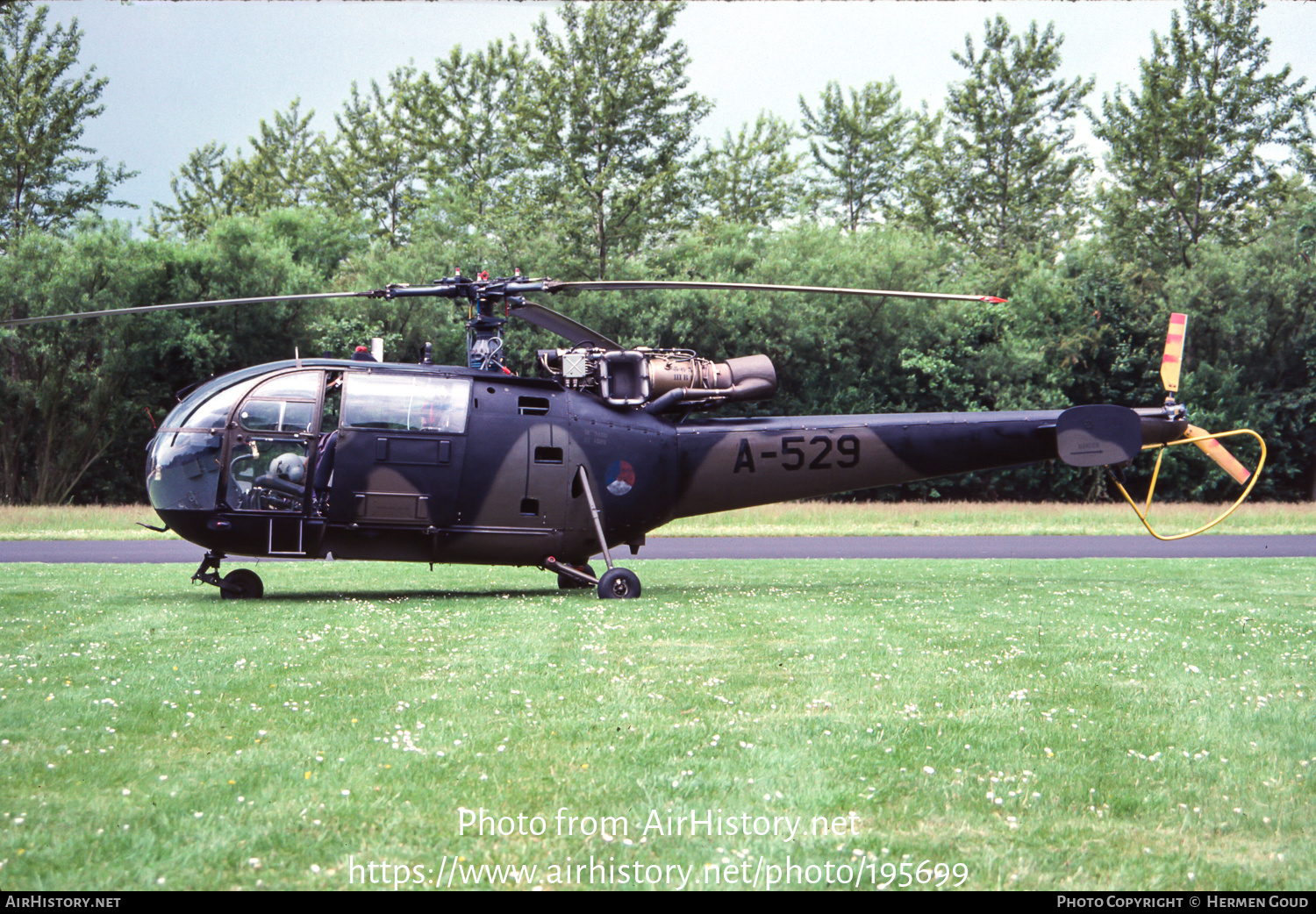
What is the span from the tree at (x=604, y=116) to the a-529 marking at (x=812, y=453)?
95.2ft

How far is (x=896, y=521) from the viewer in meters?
30.4

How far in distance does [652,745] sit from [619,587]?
744 centimetres

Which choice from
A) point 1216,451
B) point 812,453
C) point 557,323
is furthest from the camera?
point 1216,451

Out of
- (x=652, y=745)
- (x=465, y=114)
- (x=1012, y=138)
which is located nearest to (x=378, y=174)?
(x=465, y=114)

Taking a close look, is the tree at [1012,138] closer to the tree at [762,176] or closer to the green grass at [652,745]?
the tree at [762,176]

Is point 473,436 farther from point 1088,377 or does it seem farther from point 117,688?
point 1088,377

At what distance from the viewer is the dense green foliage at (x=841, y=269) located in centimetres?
3772

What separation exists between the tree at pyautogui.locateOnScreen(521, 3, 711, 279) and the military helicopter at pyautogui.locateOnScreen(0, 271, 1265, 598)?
2889cm

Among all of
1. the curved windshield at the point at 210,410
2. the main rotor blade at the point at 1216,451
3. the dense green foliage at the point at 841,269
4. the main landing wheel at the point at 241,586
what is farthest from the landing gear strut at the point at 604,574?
the dense green foliage at the point at 841,269

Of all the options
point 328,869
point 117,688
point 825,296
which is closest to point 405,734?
point 328,869

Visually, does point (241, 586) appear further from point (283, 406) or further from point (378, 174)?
point (378, 174)

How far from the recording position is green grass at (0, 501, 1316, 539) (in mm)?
27141

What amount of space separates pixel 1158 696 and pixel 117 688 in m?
6.66

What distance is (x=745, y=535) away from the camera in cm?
2670
